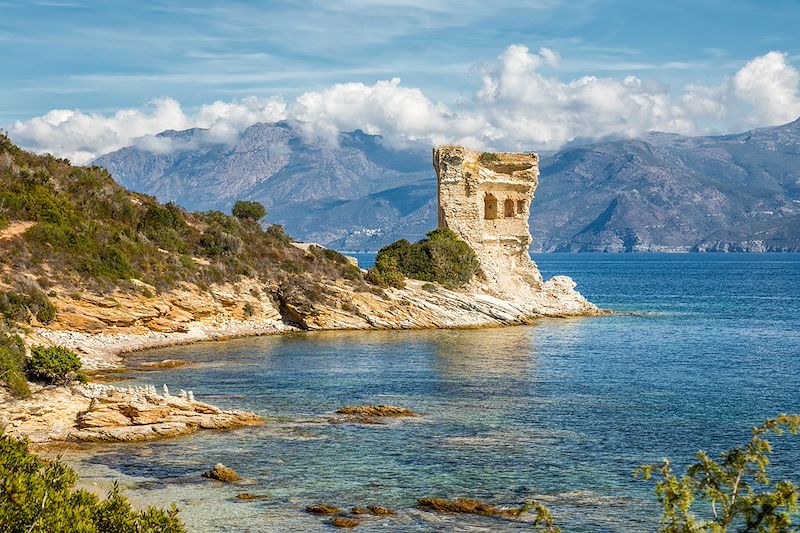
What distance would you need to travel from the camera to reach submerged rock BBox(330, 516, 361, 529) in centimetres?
1927

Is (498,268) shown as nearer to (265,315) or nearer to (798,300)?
(265,315)

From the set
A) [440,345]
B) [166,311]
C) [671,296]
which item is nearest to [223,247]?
[166,311]

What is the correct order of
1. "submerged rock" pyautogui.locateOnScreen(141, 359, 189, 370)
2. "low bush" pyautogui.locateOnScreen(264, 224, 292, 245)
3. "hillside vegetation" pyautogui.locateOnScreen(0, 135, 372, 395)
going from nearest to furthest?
1. "submerged rock" pyautogui.locateOnScreen(141, 359, 189, 370)
2. "hillside vegetation" pyautogui.locateOnScreen(0, 135, 372, 395)
3. "low bush" pyautogui.locateOnScreen(264, 224, 292, 245)

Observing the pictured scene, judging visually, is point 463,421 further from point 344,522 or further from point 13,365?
point 13,365

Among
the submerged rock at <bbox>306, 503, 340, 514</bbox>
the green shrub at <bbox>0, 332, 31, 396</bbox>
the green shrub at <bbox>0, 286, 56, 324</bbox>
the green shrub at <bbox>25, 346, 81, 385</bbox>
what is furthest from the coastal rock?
the green shrub at <bbox>0, 286, 56, 324</bbox>

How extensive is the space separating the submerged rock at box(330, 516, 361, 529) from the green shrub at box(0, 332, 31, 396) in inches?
462

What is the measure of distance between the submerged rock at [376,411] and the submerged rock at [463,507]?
386 inches

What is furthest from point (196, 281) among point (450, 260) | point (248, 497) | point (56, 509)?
point (56, 509)

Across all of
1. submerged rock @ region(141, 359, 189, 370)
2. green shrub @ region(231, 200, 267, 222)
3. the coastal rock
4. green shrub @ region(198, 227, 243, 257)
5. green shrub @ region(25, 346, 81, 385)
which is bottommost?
submerged rock @ region(141, 359, 189, 370)

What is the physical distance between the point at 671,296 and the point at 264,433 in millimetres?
77199

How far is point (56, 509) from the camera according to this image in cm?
1252

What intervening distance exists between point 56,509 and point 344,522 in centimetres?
797

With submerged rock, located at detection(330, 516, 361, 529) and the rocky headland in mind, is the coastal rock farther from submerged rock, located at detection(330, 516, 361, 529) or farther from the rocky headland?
submerged rock, located at detection(330, 516, 361, 529)

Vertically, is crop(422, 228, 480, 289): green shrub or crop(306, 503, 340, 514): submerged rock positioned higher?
crop(422, 228, 480, 289): green shrub
